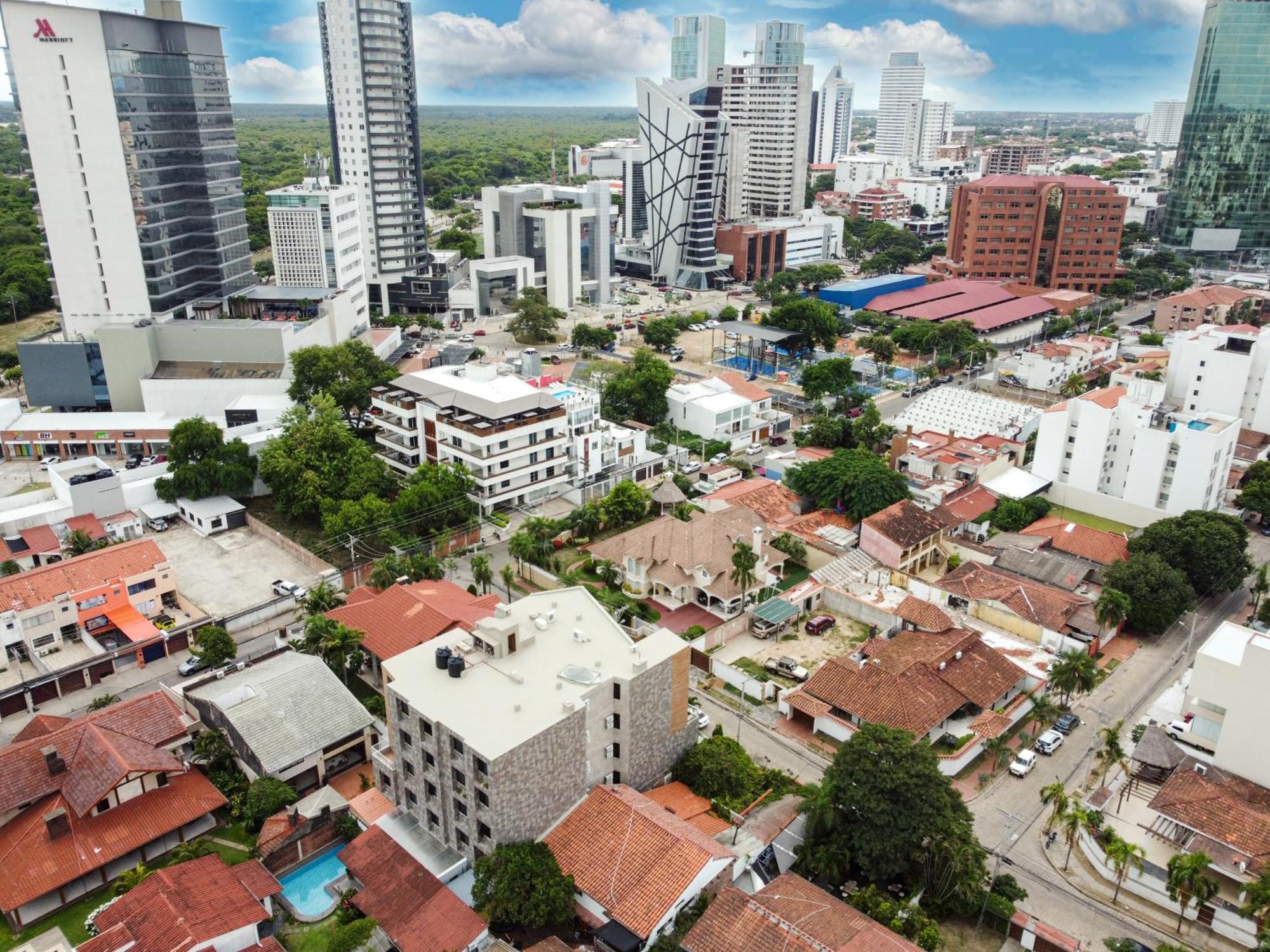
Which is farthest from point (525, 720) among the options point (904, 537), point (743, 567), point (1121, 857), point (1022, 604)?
point (904, 537)

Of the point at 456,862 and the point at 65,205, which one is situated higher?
the point at 65,205

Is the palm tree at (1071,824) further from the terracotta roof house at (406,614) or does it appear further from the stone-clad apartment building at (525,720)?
the terracotta roof house at (406,614)

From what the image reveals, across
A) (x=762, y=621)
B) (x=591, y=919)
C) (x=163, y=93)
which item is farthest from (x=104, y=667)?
(x=163, y=93)

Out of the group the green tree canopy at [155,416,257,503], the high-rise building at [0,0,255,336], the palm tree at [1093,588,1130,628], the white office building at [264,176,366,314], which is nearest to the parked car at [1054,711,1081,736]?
the palm tree at [1093,588,1130,628]

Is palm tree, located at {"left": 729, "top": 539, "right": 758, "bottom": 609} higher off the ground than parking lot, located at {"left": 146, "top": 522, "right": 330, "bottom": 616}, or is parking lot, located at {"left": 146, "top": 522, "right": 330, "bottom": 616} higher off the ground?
palm tree, located at {"left": 729, "top": 539, "right": 758, "bottom": 609}

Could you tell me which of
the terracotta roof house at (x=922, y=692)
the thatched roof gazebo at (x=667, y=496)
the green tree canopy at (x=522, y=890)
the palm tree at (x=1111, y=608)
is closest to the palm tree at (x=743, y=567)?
the terracotta roof house at (x=922, y=692)

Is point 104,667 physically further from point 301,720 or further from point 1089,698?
point 1089,698

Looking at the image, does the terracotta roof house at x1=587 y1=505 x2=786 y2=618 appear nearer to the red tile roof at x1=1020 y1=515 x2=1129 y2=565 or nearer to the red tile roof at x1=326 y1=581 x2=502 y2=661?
the red tile roof at x1=326 y1=581 x2=502 y2=661
